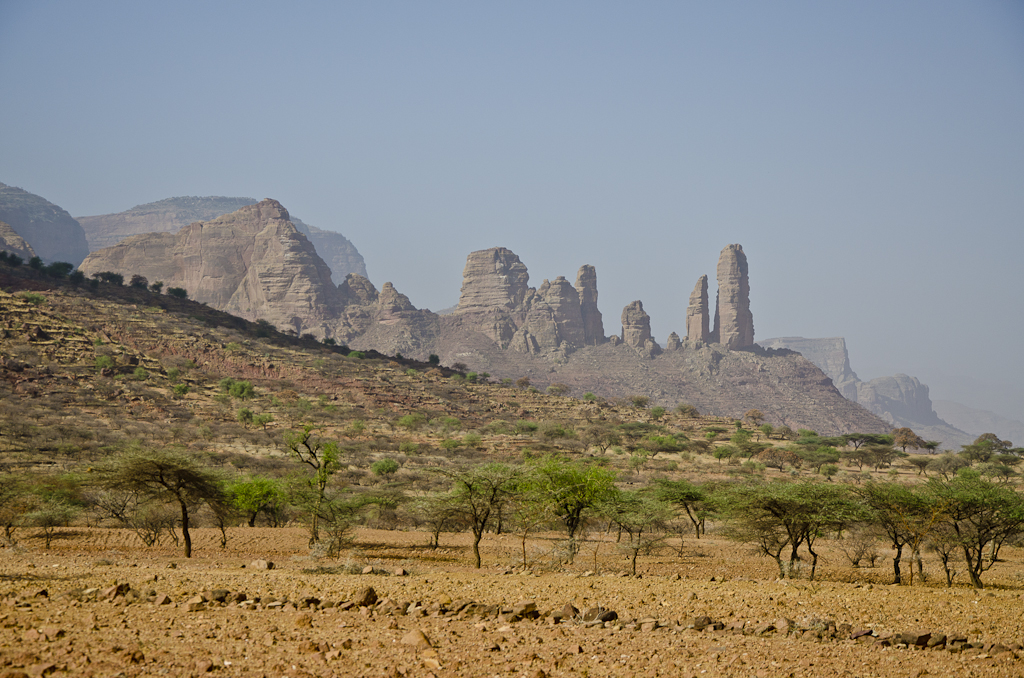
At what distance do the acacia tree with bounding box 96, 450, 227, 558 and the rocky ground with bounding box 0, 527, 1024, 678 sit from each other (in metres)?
6.87

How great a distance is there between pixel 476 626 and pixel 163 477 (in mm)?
16420

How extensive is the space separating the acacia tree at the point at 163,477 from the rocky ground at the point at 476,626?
687 centimetres

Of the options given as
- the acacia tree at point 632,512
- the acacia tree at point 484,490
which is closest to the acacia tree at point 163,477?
the acacia tree at point 484,490

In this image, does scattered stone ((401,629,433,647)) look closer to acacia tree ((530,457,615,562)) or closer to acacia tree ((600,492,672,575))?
acacia tree ((530,457,615,562))

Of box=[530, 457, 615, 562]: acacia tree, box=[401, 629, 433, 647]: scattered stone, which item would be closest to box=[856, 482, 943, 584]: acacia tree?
box=[530, 457, 615, 562]: acacia tree

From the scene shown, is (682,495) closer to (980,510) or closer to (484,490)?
(484,490)

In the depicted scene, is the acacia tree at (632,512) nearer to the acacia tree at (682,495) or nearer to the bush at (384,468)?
the acacia tree at (682,495)

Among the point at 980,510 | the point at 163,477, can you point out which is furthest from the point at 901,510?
the point at 163,477

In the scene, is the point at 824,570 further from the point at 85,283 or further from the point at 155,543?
the point at 85,283

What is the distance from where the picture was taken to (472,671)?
7.32 meters


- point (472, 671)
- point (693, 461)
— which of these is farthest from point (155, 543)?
point (693, 461)

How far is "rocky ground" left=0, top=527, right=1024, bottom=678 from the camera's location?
7.38 metres

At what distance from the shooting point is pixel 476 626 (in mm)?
8844

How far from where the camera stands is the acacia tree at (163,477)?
67.1ft
